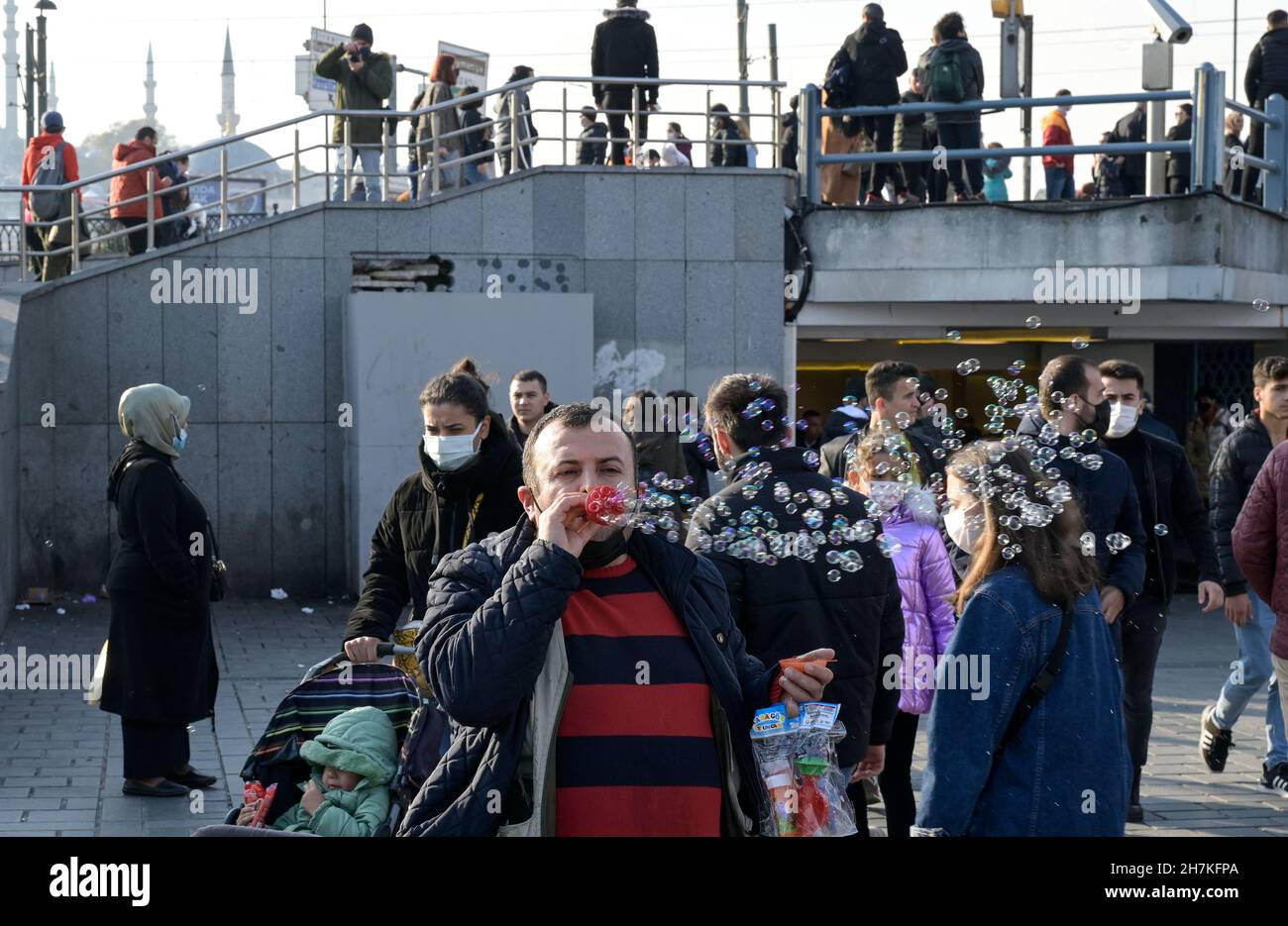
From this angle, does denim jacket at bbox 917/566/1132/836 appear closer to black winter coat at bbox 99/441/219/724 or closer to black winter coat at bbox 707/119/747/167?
black winter coat at bbox 99/441/219/724

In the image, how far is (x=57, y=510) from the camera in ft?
52.9

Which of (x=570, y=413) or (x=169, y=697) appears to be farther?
(x=169, y=697)

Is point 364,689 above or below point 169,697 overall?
Answer: above

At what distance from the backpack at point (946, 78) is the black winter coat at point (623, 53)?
2.78m

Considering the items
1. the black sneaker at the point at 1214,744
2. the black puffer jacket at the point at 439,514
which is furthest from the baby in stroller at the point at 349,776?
the black sneaker at the point at 1214,744

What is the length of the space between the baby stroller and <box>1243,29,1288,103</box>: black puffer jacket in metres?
15.3

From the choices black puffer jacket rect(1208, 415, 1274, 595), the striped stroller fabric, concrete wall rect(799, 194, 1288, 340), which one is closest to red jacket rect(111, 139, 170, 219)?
concrete wall rect(799, 194, 1288, 340)

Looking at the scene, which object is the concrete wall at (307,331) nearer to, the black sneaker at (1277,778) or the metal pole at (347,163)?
the metal pole at (347,163)

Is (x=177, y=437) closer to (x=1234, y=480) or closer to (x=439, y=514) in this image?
(x=439, y=514)

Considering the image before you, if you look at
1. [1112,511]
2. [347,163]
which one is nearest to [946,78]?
[347,163]
